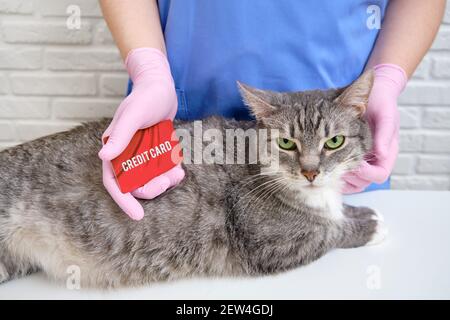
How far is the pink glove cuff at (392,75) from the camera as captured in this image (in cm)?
110

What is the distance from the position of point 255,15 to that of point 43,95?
3.46 feet

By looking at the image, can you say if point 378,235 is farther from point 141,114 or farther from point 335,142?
point 141,114

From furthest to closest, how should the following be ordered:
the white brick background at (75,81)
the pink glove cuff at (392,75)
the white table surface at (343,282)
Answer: the white brick background at (75,81) → the pink glove cuff at (392,75) → the white table surface at (343,282)

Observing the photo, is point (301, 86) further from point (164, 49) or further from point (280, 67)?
point (164, 49)

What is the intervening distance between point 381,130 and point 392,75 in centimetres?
17

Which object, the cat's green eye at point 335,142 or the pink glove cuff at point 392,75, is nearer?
the cat's green eye at point 335,142

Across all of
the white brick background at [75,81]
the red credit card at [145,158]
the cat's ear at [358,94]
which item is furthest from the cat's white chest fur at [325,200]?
the white brick background at [75,81]

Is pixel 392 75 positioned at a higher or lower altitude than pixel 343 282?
higher

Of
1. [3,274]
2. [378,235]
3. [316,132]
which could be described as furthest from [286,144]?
[3,274]

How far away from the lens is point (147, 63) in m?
1.06

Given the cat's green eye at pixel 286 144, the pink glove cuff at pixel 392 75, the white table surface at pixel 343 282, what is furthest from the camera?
the pink glove cuff at pixel 392 75

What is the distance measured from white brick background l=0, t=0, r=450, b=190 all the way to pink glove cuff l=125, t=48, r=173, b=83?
667 mm

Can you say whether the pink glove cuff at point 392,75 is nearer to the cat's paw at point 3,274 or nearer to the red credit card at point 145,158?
the red credit card at point 145,158

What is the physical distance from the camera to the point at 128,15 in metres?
1.11
